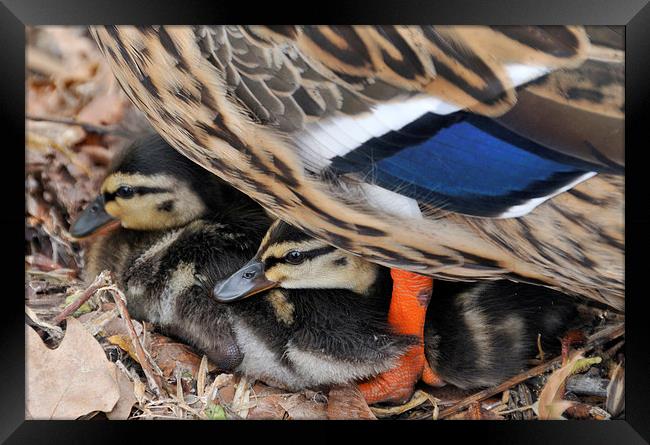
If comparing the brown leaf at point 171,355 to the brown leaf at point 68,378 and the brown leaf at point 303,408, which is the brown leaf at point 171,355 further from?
the brown leaf at point 303,408

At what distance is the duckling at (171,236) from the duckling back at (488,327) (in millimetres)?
542

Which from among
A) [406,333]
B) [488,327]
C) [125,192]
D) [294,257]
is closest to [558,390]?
[488,327]

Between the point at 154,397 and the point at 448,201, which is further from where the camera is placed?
the point at 154,397

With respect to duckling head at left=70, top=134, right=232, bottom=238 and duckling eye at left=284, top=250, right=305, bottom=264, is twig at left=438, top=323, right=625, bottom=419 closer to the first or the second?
duckling eye at left=284, top=250, right=305, bottom=264

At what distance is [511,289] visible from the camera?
1.85m

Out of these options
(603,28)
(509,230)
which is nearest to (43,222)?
(509,230)

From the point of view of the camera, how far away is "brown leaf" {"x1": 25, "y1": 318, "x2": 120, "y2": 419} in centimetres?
189

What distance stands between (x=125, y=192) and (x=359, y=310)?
716mm

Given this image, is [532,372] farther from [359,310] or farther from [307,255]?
[307,255]

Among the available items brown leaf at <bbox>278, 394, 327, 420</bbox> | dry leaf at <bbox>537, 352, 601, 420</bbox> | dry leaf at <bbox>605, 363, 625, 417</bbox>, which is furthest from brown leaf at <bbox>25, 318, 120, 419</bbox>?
dry leaf at <bbox>605, 363, 625, 417</bbox>
